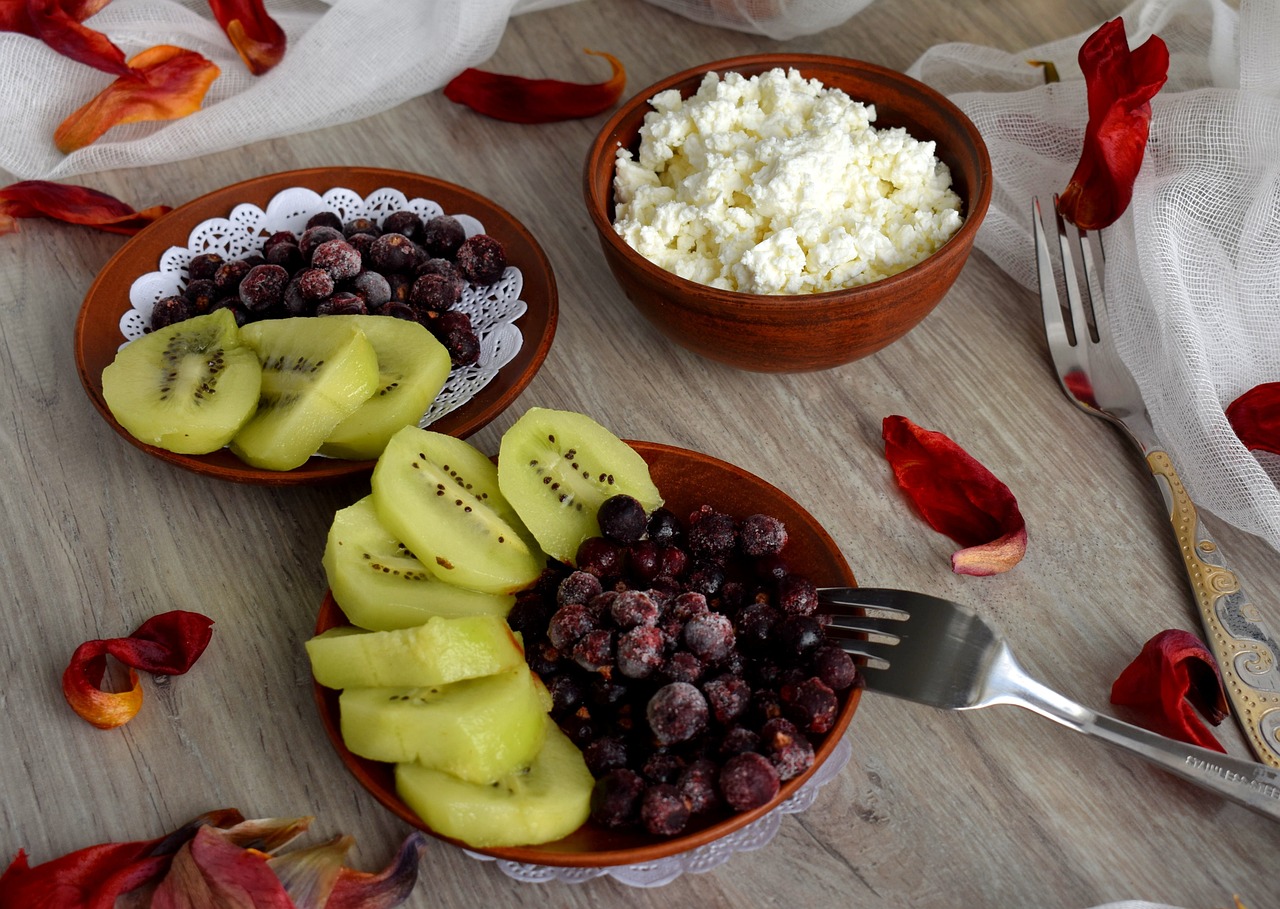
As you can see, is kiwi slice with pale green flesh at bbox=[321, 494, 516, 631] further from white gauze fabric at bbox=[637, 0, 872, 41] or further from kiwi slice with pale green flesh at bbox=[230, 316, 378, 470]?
white gauze fabric at bbox=[637, 0, 872, 41]

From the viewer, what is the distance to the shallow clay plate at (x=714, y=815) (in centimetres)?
100

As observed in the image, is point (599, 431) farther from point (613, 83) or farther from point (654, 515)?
point (613, 83)

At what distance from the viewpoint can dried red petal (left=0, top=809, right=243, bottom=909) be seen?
1062 millimetres

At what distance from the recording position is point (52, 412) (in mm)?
1557

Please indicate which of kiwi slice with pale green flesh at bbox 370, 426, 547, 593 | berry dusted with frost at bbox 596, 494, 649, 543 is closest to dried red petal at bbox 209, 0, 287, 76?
kiwi slice with pale green flesh at bbox 370, 426, 547, 593

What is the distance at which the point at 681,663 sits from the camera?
1.09 meters

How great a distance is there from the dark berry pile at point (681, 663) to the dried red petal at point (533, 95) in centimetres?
98

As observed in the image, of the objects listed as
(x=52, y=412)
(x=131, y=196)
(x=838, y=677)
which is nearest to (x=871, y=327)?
(x=838, y=677)

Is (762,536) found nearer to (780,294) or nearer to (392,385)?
(780,294)

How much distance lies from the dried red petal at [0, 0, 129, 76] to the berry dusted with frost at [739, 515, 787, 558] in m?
Answer: 1.41

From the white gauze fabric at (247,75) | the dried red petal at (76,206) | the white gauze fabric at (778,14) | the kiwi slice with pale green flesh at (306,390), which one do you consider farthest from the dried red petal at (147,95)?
the white gauze fabric at (778,14)

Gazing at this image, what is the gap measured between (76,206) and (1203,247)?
5.58 ft

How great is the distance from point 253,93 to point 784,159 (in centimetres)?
101

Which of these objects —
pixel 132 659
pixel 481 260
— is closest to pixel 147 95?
pixel 481 260
